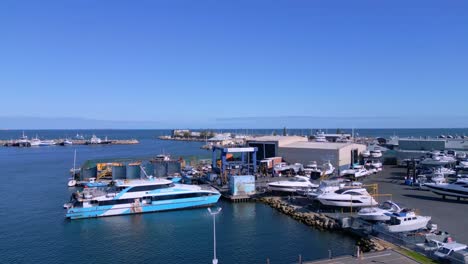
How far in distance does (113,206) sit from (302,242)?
15.5m

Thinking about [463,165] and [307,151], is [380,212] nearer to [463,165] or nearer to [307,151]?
[307,151]

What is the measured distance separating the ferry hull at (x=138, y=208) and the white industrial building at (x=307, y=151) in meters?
17.2

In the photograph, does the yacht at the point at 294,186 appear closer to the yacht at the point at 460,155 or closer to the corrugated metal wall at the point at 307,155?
the corrugated metal wall at the point at 307,155

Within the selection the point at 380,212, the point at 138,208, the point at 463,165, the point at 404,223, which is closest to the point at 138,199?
the point at 138,208

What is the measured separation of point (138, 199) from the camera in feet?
99.1

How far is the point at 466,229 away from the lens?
20859 millimetres

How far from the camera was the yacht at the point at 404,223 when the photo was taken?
820 inches

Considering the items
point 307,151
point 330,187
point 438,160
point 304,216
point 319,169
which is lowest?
point 304,216

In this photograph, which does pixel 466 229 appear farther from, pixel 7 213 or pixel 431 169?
pixel 7 213

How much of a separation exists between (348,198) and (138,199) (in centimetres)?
1662

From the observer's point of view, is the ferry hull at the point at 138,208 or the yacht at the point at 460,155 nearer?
the ferry hull at the point at 138,208

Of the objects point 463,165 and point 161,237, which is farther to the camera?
point 463,165

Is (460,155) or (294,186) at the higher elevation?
(460,155)

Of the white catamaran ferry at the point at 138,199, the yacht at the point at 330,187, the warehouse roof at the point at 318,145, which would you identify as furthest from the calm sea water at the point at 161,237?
the warehouse roof at the point at 318,145
